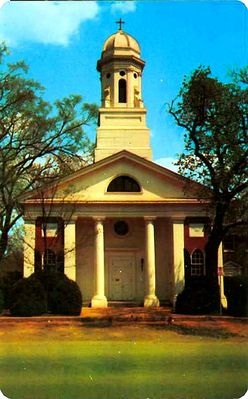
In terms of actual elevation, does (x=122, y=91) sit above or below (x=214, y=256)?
above

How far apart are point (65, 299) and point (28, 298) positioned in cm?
146

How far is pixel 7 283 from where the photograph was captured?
82.7ft

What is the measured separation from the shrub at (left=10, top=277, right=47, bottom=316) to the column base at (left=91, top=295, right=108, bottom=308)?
4.18 m

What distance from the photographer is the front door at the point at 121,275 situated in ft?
98.4

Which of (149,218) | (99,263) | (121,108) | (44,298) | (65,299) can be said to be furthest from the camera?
(121,108)

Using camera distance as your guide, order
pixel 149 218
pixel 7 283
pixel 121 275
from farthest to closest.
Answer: pixel 121 275
pixel 149 218
pixel 7 283

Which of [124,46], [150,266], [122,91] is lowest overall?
[150,266]

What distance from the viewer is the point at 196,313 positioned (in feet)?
78.4

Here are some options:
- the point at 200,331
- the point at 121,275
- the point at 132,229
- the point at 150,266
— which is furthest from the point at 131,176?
the point at 200,331

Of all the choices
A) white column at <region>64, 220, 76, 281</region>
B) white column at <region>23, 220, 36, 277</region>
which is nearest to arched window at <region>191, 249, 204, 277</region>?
white column at <region>64, 220, 76, 281</region>

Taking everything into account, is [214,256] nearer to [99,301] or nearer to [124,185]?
[99,301]

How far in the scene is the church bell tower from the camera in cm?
3478

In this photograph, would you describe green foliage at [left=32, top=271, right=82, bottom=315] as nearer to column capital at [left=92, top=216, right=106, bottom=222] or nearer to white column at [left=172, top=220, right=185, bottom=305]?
column capital at [left=92, top=216, right=106, bottom=222]

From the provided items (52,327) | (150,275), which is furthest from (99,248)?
(52,327)
